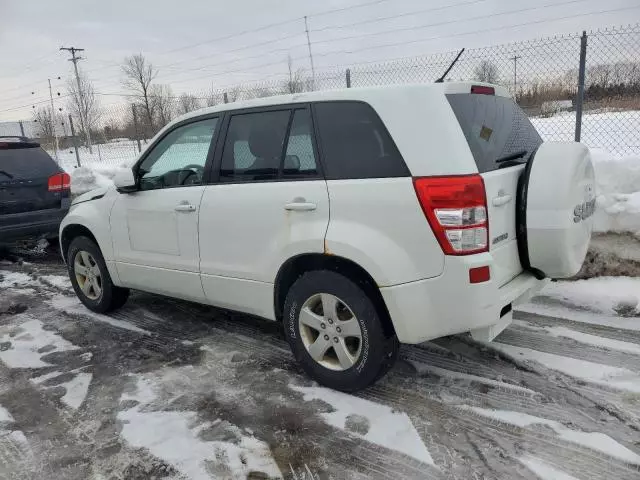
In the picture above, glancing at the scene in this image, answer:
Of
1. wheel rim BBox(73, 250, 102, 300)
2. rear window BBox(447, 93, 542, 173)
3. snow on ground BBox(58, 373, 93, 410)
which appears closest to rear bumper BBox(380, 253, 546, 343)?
rear window BBox(447, 93, 542, 173)

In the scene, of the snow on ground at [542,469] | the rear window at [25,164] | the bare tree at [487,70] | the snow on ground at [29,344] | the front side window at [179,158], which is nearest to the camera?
the snow on ground at [542,469]

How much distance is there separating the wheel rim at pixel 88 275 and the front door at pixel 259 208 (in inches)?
65.4

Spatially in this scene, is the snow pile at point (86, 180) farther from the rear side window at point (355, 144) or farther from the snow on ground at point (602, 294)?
the snow on ground at point (602, 294)

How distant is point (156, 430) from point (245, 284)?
1075mm

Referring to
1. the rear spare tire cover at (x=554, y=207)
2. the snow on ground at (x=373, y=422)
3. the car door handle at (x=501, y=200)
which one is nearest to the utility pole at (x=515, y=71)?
the rear spare tire cover at (x=554, y=207)

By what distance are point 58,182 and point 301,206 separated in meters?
5.59

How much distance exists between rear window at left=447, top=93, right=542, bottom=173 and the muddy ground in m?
1.41

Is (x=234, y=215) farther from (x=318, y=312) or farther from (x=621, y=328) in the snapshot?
(x=621, y=328)

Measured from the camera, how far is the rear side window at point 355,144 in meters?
2.85

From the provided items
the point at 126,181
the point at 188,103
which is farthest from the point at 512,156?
the point at 188,103

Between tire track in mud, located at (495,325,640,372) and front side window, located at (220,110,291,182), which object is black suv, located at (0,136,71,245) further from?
tire track in mud, located at (495,325,640,372)

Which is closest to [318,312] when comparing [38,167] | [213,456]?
[213,456]

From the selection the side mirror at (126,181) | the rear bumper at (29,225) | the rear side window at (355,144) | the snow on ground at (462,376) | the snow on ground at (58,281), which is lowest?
the snow on ground at (462,376)

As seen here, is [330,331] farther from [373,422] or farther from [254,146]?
[254,146]
